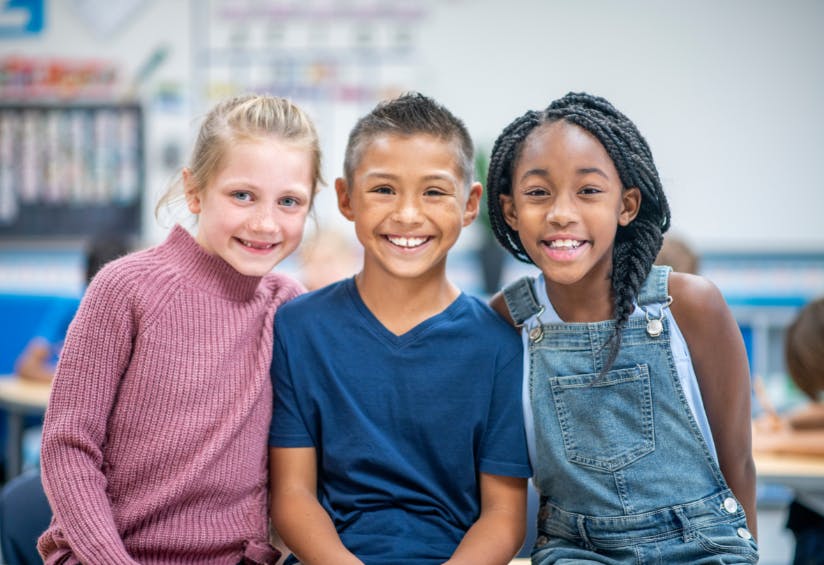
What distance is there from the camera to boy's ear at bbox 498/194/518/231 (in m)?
1.70

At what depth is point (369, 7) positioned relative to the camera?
508 cm

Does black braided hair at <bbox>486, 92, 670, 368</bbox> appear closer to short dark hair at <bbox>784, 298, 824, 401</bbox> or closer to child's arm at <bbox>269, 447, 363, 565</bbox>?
child's arm at <bbox>269, 447, 363, 565</bbox>

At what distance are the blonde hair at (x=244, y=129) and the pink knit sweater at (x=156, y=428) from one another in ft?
0.69

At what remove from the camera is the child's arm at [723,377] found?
5.26 ft

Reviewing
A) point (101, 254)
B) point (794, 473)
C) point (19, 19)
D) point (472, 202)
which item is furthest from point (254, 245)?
point (19, 19)

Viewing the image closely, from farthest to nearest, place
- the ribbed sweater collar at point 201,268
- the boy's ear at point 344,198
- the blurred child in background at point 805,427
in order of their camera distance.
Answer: the blurred child in background at point 805,427
the boy's ear at point 344,198
the ribbed sweater collar at point 201,268

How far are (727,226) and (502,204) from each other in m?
3.62

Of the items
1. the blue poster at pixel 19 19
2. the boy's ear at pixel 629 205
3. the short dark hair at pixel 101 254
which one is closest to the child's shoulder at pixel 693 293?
the boy's ear at pixel 629 205

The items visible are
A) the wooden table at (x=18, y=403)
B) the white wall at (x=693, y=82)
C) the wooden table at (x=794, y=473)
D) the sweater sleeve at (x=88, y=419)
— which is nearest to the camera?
the sweater sleeve at (x=88, y=419)

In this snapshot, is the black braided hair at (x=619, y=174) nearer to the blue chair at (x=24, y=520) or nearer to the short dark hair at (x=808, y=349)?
the short dark hair at (x=808, y=349)

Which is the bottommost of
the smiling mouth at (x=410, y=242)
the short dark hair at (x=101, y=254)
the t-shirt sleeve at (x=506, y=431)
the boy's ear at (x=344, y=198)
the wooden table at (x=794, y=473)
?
the wooden table at (x=794, y=473)

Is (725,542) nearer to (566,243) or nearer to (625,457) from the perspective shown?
(625,457)

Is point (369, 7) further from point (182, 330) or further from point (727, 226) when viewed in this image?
point (182, 330)

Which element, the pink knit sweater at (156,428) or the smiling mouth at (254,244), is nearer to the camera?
the pink knit sweater at (156,428)
